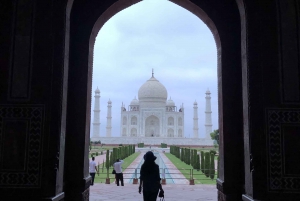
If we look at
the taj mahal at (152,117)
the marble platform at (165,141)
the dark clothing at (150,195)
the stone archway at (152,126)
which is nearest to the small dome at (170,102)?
the taj mahal at (152,117)

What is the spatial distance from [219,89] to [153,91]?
114 feet

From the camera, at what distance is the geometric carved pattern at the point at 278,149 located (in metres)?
3.09

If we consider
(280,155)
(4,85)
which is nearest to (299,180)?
(280,155)

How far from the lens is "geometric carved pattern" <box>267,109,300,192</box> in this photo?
122 inches

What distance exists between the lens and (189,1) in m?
4.37

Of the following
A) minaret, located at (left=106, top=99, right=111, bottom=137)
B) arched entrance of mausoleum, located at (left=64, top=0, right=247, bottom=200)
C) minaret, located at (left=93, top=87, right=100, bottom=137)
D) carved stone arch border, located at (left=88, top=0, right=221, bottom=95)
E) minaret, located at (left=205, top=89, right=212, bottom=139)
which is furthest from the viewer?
minaret, located at (left=106, top=99, right=111, bottom=137)

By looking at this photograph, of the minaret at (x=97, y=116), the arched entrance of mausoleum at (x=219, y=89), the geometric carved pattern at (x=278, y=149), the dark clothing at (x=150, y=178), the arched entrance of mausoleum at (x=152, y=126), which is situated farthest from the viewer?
the arched entrance of mausoleum at (x=152, y=126)

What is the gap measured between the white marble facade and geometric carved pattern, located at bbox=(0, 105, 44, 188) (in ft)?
117

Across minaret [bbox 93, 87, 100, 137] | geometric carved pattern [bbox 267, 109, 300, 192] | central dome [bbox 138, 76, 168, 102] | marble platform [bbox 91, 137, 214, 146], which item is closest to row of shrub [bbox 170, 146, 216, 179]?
geometric carved pattern [bbox 267, 109, 300, 192]

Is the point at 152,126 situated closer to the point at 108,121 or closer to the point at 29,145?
the point at 108,121

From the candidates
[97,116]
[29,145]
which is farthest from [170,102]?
[29,145]

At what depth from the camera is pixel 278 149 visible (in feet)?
10.3

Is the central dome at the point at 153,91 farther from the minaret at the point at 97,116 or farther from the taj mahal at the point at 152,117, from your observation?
the minaret at the point at 97,116

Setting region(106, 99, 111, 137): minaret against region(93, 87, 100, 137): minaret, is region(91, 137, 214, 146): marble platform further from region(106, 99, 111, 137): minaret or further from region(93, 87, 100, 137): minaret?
region(106, 99, 111, 137): minaret
